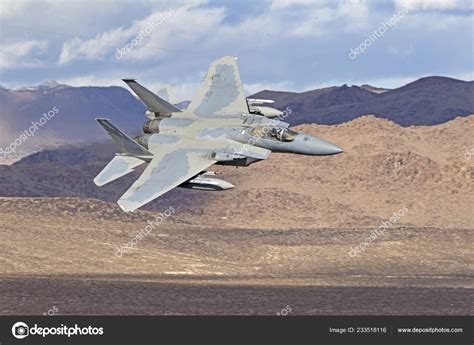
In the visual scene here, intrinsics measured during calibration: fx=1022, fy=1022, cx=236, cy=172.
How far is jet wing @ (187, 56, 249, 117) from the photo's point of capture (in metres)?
49.3

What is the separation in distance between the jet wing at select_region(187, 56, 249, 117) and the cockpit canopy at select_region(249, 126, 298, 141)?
10.5 ft

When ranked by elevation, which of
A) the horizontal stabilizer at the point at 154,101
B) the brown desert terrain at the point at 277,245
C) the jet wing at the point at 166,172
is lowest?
the brown desert terrain at the point at 277,245

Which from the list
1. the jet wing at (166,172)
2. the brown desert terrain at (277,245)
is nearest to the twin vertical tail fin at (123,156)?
the jet wing at (166,172)

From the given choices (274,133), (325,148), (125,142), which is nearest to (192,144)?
(125,142)

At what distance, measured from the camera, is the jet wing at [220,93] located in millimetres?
49281

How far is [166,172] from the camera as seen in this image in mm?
44031

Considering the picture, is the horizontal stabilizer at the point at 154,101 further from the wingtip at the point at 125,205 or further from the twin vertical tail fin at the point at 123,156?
the wingtip at the point at 125,205

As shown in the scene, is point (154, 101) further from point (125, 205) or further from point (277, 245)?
point (277, 245)

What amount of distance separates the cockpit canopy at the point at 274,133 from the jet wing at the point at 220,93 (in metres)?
3.21

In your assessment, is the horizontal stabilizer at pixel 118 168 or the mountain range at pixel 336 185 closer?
the horizontal stabilizer at pixel 118 168

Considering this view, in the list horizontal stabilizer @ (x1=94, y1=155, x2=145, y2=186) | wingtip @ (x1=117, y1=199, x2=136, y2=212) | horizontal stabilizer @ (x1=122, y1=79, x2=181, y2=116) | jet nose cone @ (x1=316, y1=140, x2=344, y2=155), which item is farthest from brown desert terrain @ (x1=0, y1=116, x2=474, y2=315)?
jet nose cone @ (x1=316, y1=140, x2=344, y2=155)

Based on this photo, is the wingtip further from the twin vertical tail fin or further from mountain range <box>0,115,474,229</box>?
mountain range <box>0,115,474,229</box>

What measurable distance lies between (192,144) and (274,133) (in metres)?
3.78

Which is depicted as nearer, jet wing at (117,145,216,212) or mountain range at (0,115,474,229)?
jet wing at (117,145,216,212)
